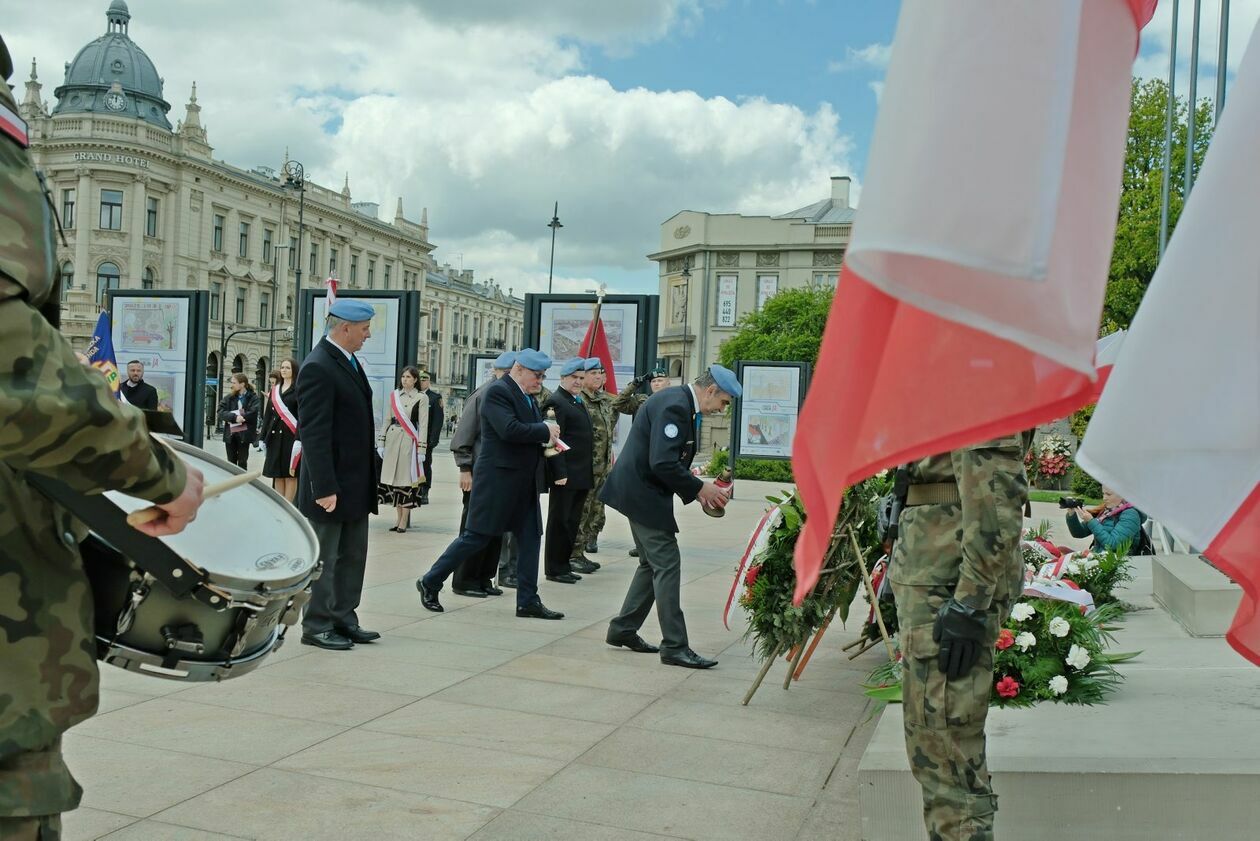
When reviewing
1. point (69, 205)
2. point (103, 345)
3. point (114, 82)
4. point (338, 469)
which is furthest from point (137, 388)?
point (114, 82)

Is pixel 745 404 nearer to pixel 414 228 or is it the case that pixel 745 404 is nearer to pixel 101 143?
pixel 101 143

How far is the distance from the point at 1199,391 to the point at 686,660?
5987 mm

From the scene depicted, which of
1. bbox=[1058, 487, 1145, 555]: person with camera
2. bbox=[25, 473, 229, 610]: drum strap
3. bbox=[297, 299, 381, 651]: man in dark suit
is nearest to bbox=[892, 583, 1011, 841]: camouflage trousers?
bbox=[25, 473, 229, 610]: drum strap

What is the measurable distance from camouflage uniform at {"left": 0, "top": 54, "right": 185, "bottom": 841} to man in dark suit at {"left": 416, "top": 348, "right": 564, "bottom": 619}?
6692mm

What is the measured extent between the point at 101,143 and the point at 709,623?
73702mm

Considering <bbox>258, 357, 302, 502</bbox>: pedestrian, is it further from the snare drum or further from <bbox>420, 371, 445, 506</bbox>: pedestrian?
the snare drum

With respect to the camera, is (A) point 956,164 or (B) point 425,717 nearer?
(A) point 956,164

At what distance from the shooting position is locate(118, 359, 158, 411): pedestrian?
13992mm

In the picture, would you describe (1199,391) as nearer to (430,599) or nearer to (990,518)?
(990,518)

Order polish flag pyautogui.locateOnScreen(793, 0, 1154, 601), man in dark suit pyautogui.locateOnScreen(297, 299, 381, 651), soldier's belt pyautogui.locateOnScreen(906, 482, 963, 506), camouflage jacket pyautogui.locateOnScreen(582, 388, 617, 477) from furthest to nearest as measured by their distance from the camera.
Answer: camouflage jacket pyautogui.locateOnScreen(582, 388, 617, 477) < man in dark suit pyautogui.locateOnScreen(297, 299, 381, 651) < soldier's belt pyautogui.locateOnScreen(906, 482, 963, 506) < polish flag pyautogui.locateOnScreen(793, 0, 1154, 601)

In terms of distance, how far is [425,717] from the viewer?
6016 mm

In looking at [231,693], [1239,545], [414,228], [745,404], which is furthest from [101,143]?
[1239,545]

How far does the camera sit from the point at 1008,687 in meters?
4.98

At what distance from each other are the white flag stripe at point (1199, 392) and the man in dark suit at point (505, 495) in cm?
735
